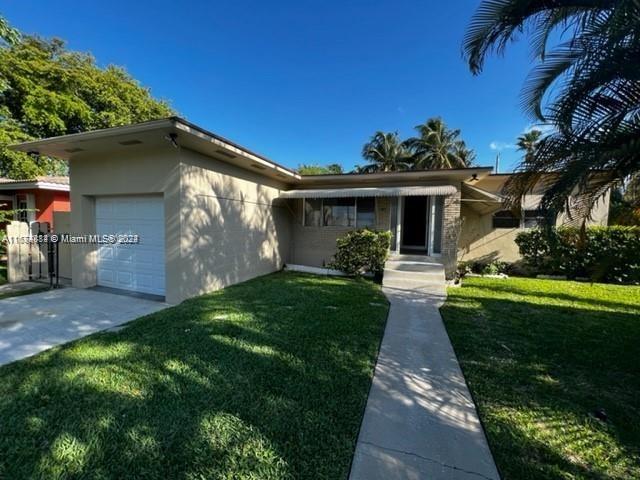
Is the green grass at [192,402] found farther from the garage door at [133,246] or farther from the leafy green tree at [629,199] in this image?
the leafy green tree at [629,199]

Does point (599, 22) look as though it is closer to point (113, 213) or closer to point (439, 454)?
point (439, 454)

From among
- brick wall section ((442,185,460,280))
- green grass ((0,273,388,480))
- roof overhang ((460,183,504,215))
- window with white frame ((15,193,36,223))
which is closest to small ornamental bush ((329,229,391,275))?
brick wall section ((442,185,460,280))

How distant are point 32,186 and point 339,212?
14.7m

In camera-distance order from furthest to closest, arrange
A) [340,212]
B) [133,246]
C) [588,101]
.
A: 1. [340,212]
2. [133,246]
3. [588,101]

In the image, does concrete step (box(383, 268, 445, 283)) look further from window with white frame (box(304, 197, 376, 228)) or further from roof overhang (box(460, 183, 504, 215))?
roof overhang (box(460, 183, 504, 215))

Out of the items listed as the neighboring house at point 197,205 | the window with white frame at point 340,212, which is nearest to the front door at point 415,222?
the neighboring house at point 197,205

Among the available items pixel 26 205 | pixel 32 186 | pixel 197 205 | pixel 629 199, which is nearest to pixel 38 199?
pixel 26 205

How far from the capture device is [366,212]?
525 inches

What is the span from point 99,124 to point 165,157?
1899 centimetres

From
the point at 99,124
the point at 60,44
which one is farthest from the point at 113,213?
the point at 60,44

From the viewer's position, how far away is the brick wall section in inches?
460

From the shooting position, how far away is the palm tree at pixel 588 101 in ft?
12.3

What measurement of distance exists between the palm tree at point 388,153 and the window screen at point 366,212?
22.5 m

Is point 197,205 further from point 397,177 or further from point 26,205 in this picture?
point 26,205
